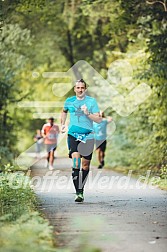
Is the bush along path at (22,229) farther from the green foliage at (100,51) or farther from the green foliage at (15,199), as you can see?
the green foliage at (100,51)

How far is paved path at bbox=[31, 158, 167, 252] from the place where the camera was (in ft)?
24.2

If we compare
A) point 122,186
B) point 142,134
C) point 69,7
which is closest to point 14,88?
point 69,7

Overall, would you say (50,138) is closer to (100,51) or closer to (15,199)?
(100,51)

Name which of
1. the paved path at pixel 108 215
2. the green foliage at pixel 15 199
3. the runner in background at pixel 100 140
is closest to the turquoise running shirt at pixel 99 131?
the runner in background at pixel 100 140

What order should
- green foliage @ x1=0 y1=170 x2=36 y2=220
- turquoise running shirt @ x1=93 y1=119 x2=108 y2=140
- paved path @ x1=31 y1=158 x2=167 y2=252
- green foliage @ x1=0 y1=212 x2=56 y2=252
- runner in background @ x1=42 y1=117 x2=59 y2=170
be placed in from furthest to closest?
turquoise running shirt @ x1=93 y1=119 x2=108 y2=140 → runner in background @ x1=42 y1=117 x2=59 y2=170 → green foliage @ x1=0 y1=170 x2=36 y2=220 → paved path @ x1=31 y1=158 x2=167 y2=252 → green foliage @ x1=0 y1=212 x2=56 y2=252

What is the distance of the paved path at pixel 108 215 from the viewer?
7387 millimetres

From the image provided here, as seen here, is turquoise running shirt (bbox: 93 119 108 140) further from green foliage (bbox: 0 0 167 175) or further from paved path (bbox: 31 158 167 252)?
paved path (bbox: 31 158 167 252)

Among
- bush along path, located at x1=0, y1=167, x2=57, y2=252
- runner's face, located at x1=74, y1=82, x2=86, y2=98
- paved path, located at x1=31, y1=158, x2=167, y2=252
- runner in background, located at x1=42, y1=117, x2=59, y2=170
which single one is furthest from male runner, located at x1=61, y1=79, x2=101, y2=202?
runner in background, located at x1=42, y1=117, x2=59, y2=170

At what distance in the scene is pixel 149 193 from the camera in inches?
538

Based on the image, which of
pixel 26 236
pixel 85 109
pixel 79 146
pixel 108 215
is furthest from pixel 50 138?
pixel 26 236

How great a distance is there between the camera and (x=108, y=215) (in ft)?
32.5

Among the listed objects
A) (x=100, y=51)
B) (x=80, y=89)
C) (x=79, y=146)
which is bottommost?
(x=79, y=146)

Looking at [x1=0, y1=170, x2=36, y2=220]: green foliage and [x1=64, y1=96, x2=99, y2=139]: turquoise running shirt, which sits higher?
[x1=64, y1=96, x2=99, y2=139]: turquoise running shirt

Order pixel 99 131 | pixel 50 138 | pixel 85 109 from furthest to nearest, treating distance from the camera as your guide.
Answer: pixel 99 131, pixel 50 138, pixel 85 109
